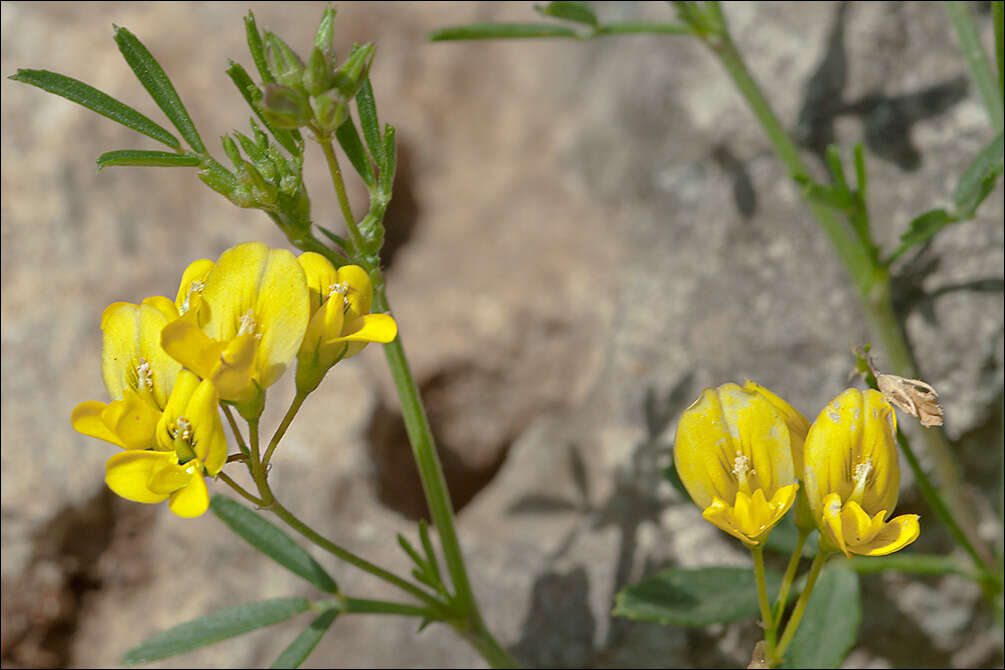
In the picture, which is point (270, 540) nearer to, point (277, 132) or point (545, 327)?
point (277, 132)

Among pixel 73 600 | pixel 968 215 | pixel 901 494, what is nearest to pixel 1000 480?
pixel 901 494

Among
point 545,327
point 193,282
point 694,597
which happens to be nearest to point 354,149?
point 193,282

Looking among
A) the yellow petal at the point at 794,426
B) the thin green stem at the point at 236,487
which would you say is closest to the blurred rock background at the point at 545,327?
the yellow petal at the point at 794,426

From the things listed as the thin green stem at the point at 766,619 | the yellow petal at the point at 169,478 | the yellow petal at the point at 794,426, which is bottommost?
the thin green stem at the point at 766,619

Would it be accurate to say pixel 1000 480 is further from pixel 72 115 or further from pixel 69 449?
pixel 72 115

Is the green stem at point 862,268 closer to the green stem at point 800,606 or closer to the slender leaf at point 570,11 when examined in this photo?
the slender leaf at point 570,11

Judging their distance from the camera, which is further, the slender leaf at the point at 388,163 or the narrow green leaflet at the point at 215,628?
the narrow green leaflet at the point at 215,628
